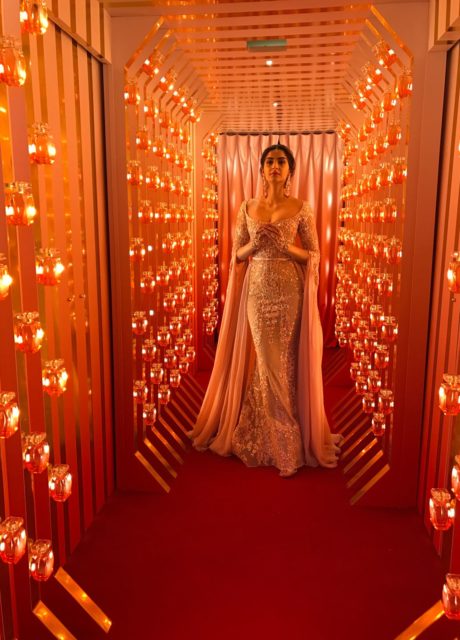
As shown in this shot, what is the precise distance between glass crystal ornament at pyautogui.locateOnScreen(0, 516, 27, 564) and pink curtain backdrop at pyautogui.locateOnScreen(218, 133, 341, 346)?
16.2 feet

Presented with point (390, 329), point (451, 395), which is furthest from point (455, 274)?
point (390, 329)

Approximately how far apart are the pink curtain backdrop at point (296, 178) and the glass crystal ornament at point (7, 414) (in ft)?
16.2

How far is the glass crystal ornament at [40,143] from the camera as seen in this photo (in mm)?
1630

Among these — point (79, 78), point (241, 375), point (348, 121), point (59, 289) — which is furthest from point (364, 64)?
point (59, 289)

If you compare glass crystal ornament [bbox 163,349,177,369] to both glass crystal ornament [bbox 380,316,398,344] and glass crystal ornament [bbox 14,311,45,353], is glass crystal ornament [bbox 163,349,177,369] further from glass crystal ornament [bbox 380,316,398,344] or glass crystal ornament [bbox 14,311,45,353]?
glass crystal ornament [bbox 14,311,45,353]

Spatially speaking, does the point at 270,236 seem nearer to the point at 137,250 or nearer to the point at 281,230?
the point at 281,230

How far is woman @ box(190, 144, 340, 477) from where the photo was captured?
3256 millimetres

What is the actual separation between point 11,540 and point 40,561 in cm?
27

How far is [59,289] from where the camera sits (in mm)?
2107

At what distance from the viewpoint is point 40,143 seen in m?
1.63

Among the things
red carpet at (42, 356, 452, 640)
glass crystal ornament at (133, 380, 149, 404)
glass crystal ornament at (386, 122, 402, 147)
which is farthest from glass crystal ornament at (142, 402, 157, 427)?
glass crystal ornament at (386, 122, 402, 147)

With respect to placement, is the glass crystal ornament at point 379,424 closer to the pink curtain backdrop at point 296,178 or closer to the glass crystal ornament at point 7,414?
the glass crystal ornament at point 7,414

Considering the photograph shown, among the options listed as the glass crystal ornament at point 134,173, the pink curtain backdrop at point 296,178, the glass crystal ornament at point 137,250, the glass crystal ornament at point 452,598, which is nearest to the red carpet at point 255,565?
the glass crystal ornament at point 452,598

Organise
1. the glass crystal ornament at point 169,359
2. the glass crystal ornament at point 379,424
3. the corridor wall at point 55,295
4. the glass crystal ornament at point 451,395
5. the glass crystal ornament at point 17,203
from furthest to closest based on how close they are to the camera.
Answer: the glass crystal ornament at point 169,359
the glass crystal ornament at point 379,424
the glass crystal ornament at point 451,395
the corridor wall at point 55,295
the glass crystal ornament at point 17,203
